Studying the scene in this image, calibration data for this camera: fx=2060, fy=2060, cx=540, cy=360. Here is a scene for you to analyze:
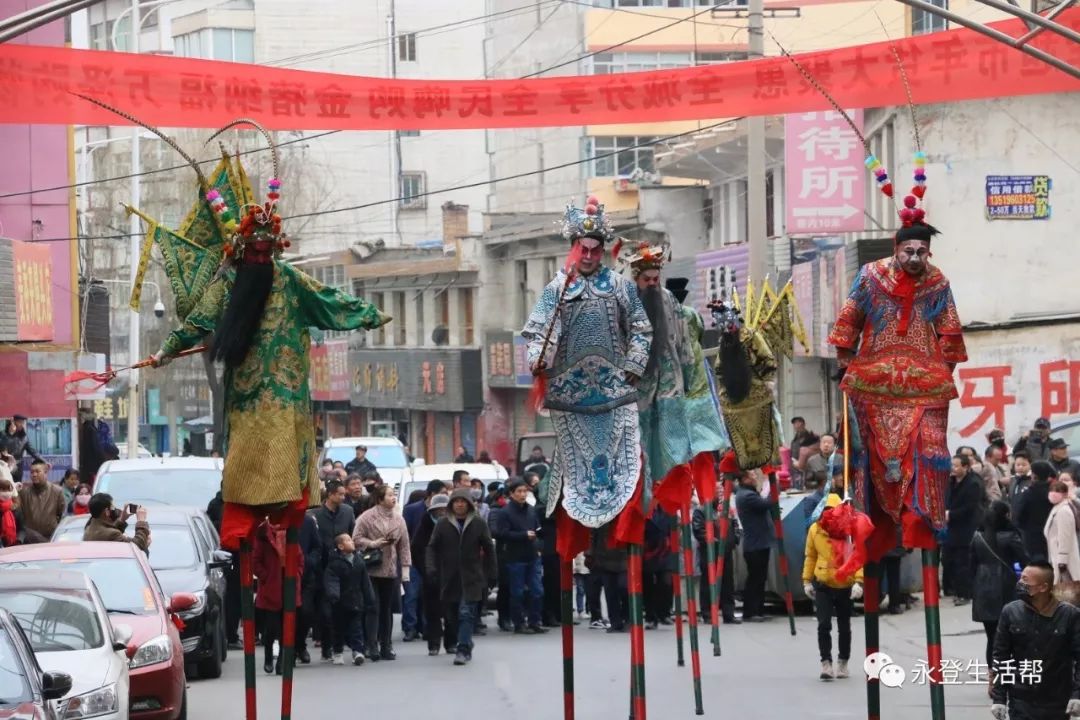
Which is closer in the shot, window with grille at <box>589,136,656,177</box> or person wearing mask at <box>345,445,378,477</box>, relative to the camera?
person wearing mask at <box>345,445,378,477</box>

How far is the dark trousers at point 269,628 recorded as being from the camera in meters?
17.8

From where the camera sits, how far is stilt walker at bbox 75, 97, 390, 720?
10.9m

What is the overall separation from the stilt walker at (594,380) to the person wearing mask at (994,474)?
9.32 m

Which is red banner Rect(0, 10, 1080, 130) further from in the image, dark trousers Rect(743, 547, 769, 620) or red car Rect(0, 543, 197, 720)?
dark trousers Rect(743, 547, 769, 620)

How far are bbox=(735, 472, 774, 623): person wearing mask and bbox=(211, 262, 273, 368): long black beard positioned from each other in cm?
989

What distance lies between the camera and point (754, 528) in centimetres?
2053

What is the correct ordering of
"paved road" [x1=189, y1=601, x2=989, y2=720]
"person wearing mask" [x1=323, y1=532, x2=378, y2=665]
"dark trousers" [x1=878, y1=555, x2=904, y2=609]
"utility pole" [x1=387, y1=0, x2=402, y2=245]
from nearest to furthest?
"paved road" [x1=189, y1=601, x2=989, y2=720]
"person wearing mask" [x1=323, y1=532, x2=378, y2=665]
"dark trousers" [x1=878, y1=555, x2=904, y2=609]
"utility pole" [x1=387, y1=0, x2=402, y2=245]

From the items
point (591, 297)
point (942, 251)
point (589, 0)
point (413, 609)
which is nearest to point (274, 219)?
point (591, 297)

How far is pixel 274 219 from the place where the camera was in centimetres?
1107

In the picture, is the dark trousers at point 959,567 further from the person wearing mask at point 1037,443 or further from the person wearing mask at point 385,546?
the person wearing mask at point 385,546

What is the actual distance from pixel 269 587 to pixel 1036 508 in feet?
21.0

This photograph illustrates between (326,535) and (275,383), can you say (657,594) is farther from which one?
(275,383)

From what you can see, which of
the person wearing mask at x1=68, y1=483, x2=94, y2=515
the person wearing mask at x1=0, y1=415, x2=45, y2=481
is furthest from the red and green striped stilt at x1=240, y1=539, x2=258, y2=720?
the person wearing mask at x1=0, y1=415, x2=45, y2=481

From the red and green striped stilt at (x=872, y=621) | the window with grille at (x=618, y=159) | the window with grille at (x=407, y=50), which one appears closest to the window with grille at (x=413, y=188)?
the window with grille at (x=407, y=50)
